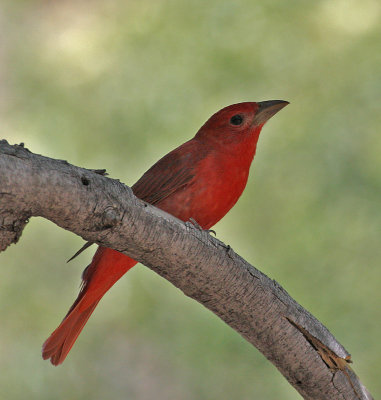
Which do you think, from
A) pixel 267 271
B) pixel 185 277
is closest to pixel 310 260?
pixel 267 271

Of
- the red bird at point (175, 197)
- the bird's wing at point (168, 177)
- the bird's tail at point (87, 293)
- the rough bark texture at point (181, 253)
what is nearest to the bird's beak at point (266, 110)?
the red bird at point (175, 197)

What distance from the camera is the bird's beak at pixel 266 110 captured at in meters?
2.98

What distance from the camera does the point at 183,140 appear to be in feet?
13.4

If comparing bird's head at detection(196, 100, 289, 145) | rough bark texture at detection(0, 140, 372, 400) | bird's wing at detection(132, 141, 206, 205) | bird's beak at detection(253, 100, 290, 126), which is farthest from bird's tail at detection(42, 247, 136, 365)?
bird's beak at detection(253, 100, 290, 126)

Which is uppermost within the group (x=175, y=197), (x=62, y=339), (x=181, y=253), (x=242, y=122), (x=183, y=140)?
(x=183, y=140)

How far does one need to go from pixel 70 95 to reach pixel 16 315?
145 centimetres

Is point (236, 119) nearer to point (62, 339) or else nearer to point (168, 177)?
point (168, 177)

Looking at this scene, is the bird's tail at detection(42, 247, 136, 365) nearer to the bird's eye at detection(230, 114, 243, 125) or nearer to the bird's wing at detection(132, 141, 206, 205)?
the bird's wing at detection(132, 141, 206, 205)

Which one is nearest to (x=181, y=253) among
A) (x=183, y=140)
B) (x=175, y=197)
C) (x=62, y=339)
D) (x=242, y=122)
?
(x=175, y=197)

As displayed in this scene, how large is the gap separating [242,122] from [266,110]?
0.11m

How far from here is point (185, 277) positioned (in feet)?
6.93

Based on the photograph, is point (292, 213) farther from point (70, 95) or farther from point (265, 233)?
point (70, 95)

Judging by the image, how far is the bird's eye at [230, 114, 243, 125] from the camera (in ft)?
9.93

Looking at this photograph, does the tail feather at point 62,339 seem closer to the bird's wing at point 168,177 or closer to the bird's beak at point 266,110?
the bird's wing at point 168,177
